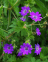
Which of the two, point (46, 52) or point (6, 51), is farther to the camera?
point (46, 52)

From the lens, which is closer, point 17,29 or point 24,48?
point 17,29

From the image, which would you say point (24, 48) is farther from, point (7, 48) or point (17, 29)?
point (17, 29)

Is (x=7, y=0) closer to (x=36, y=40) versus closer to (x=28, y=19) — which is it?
(x=28, y=19)

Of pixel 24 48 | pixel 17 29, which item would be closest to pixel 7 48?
pixel 24 48

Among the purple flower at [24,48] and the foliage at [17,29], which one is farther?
the purple flower at [24,48]

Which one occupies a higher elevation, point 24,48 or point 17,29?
point 17,29

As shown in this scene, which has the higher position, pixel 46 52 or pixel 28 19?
pixel 28 19

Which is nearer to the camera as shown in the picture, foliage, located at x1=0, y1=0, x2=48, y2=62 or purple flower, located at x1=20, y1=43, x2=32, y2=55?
foliage, located at x1=0, y1=0, x2=48, y2=62

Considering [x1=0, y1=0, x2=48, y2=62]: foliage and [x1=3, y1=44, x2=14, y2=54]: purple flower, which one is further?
[x1=3, y1=44, x2=14, y2=54]: purple flower

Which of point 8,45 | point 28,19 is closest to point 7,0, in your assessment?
point 28,19

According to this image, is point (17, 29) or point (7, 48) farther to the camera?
point (7, 48)

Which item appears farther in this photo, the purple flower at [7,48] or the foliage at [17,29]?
the purple flower at [7,48]
